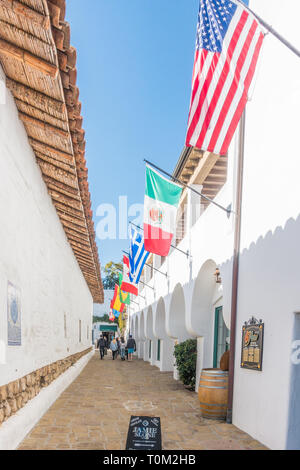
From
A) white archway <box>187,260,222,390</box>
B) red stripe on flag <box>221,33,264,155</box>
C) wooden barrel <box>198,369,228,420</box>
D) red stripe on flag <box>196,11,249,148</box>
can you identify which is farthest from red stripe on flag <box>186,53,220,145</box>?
Answer: white archway <box>187,260,222,390</box>

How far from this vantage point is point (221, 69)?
4.87 meters

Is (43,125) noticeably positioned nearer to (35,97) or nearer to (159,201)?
(35,97)

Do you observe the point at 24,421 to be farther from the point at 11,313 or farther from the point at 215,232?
the point at 215,232

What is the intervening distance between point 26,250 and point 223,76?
3555mm

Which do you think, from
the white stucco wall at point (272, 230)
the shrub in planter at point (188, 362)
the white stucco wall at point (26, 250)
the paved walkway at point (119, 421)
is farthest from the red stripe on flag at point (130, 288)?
the white stucco wall at point (272, 230)

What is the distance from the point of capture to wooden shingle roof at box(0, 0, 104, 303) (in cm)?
364

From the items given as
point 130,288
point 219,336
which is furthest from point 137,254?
point 219,336

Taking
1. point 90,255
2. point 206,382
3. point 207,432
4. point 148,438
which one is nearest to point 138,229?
point 90,255

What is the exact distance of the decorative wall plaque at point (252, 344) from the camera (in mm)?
5566

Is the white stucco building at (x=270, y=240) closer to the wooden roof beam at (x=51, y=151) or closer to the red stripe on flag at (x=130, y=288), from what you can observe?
the wooden roof beam at (x=51, y=151)

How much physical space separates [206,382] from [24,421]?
2991 mm

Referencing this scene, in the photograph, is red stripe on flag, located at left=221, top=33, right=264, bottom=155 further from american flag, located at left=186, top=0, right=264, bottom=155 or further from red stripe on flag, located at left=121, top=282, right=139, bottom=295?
red stripe on flag, located at left=121, top=282, right=139, bottom=295

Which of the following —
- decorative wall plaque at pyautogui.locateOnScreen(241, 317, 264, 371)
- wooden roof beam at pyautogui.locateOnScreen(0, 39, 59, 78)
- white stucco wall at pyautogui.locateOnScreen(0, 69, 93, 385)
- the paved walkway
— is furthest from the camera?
decorative wall plaque at pyautogui.locateOnScreen(241, 317, 264, 371)

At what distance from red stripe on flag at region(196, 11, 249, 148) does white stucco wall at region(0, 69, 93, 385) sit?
2.35 meters
